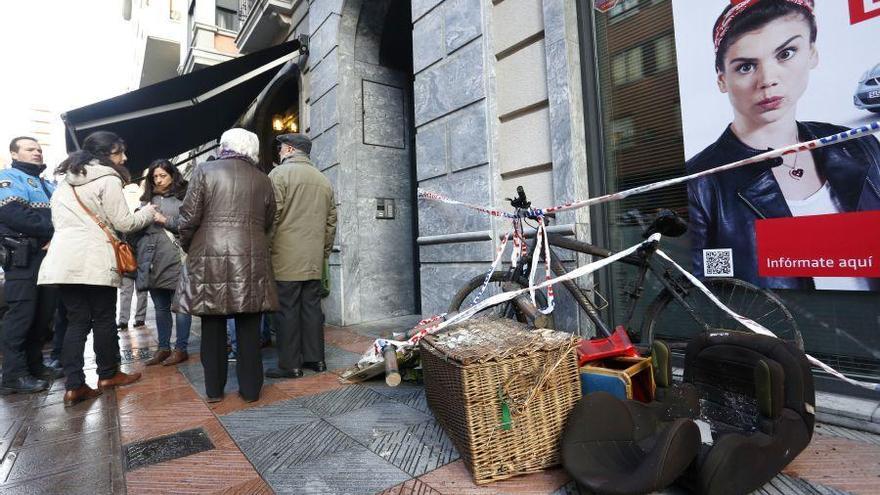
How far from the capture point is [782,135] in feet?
9.44

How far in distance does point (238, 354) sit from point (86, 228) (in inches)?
58.7

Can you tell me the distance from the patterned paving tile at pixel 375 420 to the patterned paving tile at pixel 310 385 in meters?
0.62

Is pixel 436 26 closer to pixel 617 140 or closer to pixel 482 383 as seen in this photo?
pixel 617 140

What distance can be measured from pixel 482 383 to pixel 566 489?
0.56 meters

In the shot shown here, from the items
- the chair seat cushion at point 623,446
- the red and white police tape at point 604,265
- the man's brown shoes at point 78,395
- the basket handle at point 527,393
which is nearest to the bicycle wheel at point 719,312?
the red and white police tape at point 604,265

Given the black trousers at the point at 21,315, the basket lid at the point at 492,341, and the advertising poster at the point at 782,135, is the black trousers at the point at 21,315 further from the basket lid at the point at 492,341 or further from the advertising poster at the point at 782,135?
the advertising poster at the point at 782,135

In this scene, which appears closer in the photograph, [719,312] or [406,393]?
[719,312]

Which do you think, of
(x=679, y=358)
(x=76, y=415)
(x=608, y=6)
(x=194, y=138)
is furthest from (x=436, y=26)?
(x=194, y=138)

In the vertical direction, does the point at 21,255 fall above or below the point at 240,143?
below

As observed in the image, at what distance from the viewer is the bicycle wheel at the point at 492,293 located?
3641 mm

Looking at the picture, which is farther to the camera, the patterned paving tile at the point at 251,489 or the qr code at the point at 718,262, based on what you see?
the qr code at the point at 718,262

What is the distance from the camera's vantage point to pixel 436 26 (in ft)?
16.2

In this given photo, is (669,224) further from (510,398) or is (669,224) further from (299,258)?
(299,258)

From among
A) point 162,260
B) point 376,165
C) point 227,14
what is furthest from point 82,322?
point 227,14
